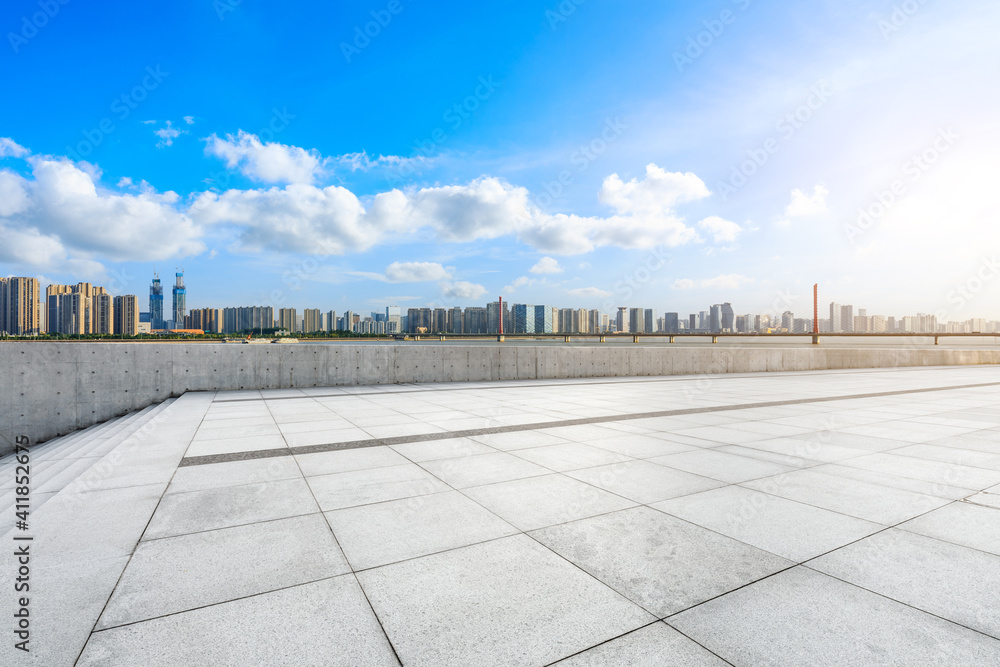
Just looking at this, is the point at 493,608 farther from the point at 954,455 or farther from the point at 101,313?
the point at 101,313

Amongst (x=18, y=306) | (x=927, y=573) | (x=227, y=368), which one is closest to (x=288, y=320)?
(x=18, y=306)

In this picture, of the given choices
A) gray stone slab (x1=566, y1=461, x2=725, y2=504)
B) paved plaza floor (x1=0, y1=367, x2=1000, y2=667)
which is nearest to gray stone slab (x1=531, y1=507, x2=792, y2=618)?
paved plaza floor (x1=0, y1=367, x2=1000, y2=667)

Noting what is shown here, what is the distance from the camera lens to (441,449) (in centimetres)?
688

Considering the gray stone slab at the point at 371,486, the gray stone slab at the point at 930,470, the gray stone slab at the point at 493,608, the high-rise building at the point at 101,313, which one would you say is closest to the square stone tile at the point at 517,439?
the gray stone slab at the point at 371,486

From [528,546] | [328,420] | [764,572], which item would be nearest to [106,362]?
[328,420]

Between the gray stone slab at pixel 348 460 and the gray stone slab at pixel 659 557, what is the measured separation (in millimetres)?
2883

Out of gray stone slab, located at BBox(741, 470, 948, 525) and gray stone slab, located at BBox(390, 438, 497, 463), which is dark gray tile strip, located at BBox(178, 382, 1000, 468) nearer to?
gray stone slab, located at BBox(390, 438, 497, 463)

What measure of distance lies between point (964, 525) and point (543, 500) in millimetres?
3530

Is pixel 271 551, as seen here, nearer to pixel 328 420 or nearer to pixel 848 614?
pixel 848 614

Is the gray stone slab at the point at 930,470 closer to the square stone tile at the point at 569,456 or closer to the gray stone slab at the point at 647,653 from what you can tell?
the square stone tile at the point at 569,456

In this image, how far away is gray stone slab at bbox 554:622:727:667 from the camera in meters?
2.34

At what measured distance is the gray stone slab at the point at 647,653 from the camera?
234cm

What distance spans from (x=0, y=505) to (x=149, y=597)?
180 inches

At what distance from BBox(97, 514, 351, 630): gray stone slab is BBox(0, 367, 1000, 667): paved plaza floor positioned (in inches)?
0.7
